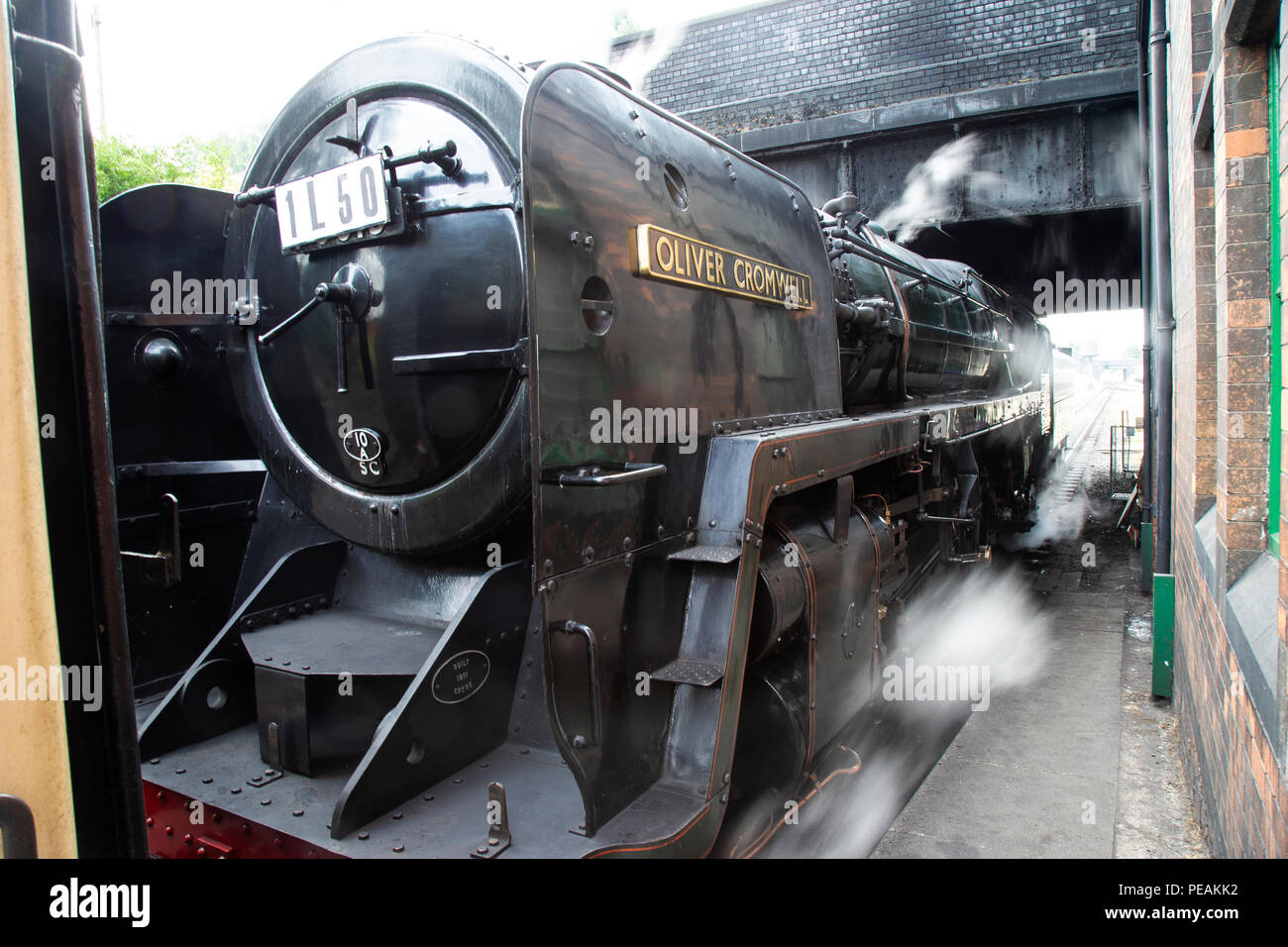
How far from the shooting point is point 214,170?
16.5 m

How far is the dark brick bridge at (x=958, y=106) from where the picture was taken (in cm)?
754

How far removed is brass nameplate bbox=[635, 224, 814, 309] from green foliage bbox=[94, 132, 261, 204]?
9.05 meters

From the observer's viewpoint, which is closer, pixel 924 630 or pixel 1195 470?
pixel 1195 470

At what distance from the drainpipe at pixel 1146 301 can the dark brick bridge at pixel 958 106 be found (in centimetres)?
91

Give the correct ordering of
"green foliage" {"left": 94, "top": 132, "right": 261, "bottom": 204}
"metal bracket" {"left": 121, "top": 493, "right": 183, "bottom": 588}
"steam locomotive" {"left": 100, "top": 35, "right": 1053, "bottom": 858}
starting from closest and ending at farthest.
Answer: "steam locomotive" {"left": 100, "top": 35, "right": 1053, "bottom": 858}
"metal bracket" {"left": 121, "top": 493, "right": 183, "bottom": 588}
"green foliage" {"left": 94, "top": 132, "right": 261, "bottom": 204}

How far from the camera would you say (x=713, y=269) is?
8.68ft

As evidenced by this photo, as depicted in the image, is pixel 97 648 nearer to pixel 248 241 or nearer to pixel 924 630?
pixel 248 241

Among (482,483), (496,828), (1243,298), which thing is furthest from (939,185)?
(496,828)

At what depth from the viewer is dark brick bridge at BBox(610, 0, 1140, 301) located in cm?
754

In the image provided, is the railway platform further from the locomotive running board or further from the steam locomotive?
the locomotive running board

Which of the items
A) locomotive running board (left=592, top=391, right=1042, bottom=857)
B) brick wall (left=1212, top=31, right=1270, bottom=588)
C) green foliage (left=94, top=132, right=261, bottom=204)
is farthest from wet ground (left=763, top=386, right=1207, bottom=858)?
green foliage (left=94, top=132, right=261, bottom=204)

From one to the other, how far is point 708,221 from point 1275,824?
6.86 feet

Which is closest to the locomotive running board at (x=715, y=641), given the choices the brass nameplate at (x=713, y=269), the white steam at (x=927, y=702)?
the brass nameplate at (x=713, y=269)

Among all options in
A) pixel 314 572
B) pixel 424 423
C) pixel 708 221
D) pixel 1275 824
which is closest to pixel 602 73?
pixel 708 221
